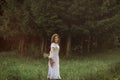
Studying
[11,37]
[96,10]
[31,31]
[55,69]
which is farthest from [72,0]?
[55,69]

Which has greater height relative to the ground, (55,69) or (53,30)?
(53,30)

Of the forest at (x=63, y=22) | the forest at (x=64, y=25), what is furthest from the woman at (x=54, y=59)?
the forest at (x=63, y=22)

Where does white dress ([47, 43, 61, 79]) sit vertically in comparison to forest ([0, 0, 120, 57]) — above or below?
below

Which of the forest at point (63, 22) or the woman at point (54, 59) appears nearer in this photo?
the woman at point (54, 59)

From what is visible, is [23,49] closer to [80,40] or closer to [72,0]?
[80,40]

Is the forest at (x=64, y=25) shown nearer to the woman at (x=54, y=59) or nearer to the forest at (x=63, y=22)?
the forest at (x=63, y=22)

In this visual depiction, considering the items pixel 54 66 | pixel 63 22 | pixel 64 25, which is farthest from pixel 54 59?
pixel 63 22

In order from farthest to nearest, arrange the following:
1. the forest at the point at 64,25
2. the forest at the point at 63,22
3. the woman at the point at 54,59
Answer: the forest at the point at 63,22
the forest at the point at 64,25
the woman at the point at 54,59

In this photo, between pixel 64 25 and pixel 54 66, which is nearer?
pixel 54 66

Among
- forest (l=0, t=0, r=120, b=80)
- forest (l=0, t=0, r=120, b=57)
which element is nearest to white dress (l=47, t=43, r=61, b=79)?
forest (l=0, t=0, r=120, b=80)

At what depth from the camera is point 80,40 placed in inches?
1577

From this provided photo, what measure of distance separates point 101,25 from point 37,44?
823 centimetres

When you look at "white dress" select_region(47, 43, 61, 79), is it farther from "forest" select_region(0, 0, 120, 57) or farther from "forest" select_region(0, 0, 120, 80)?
"forest" select_region(0, 0, 120, 57)

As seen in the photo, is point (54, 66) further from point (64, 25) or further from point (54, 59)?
point (64, 25)
